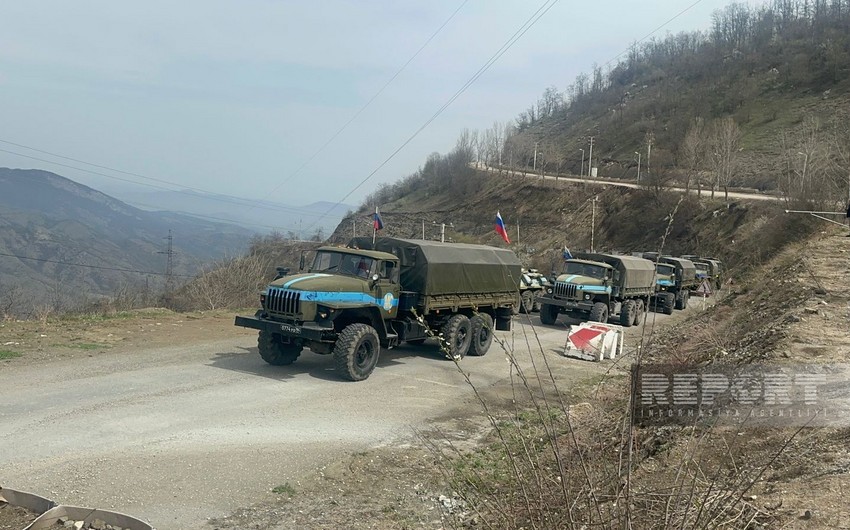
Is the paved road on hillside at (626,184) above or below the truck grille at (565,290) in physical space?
above

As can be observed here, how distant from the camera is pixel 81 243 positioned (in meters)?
97.3

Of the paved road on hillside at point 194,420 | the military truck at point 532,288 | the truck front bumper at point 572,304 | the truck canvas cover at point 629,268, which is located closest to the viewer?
the paved road on hillside at point 194,420

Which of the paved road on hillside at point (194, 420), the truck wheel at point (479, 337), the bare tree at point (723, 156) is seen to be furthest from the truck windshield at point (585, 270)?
the bare tree at point (723, 156)

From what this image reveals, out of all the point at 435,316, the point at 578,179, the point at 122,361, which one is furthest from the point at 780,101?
the point at 122,361

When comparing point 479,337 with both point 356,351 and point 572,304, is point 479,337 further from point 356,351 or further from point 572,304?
point 572,304

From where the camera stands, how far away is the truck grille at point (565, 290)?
19875 millimetres

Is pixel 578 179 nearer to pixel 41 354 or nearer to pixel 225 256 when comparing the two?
pixel 225 256

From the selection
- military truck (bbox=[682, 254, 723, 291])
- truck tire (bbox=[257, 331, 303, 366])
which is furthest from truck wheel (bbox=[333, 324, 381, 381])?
military truck (bbox=[682, 254, 723, 291])

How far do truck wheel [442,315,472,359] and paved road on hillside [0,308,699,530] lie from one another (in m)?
0.40

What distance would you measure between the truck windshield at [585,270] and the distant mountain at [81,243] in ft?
71.4

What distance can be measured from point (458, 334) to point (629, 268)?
10.5 meters

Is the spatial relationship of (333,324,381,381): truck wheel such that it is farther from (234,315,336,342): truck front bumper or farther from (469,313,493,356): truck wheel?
(469,313,493,356): truck wheel

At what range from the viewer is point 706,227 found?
46531 millimetres

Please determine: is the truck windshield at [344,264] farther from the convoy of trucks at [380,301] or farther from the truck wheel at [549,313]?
the truck wheel at [549,313]
